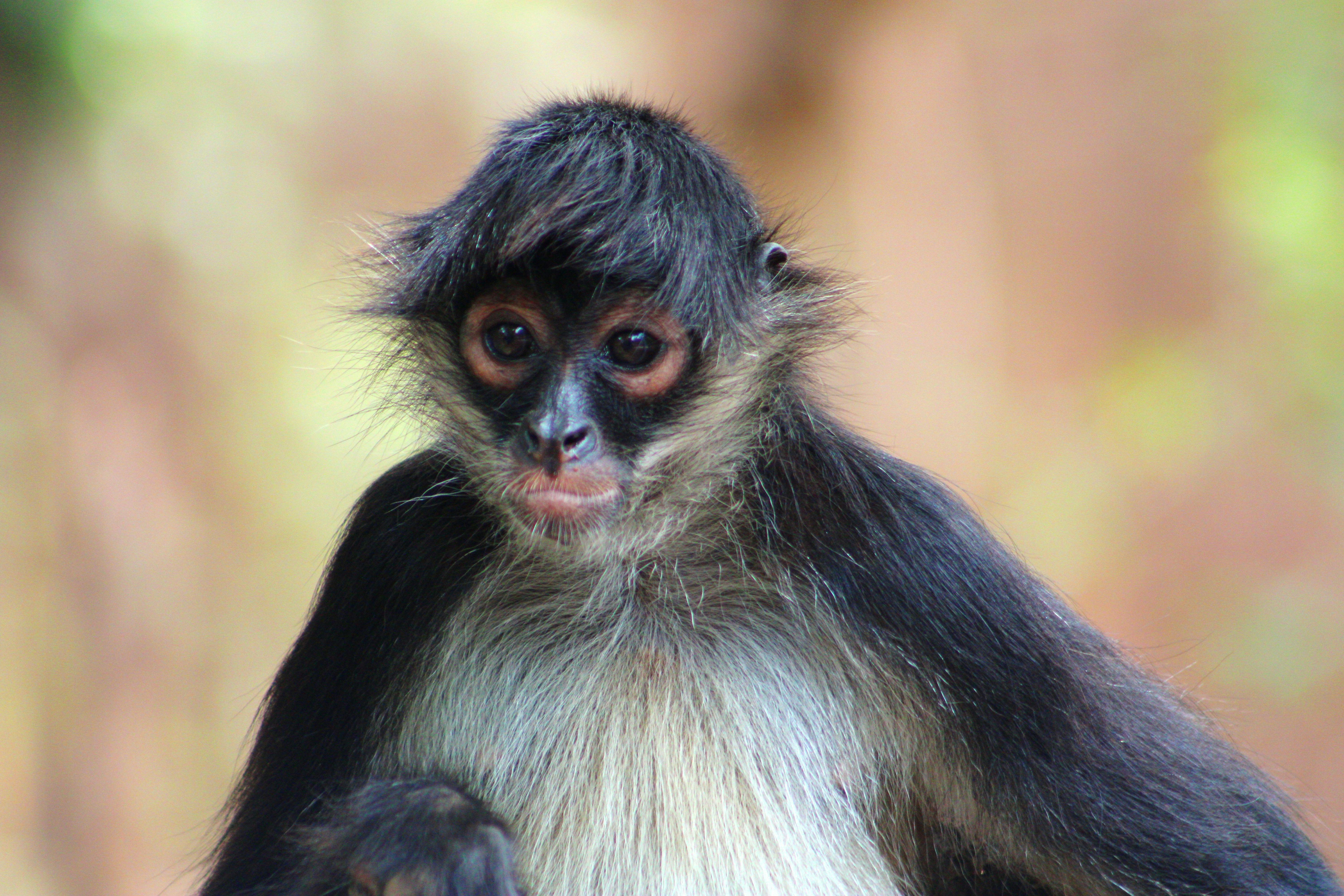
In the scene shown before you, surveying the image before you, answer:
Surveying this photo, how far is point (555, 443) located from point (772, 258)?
1077 millimetres

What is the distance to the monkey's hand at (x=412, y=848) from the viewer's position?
2.96 meters

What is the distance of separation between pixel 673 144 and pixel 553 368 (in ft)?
2.50

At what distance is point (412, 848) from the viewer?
299 cm

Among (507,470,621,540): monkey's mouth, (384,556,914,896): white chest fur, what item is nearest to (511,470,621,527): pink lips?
(507,470,621,540): monkey's mouth

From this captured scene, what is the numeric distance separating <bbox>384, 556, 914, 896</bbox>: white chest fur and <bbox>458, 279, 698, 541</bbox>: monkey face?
428mm

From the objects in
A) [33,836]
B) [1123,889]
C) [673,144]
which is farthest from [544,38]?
[1123,889]

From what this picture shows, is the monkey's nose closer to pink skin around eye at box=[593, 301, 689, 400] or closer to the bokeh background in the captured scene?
pink skin around eye at box=[593, 301, 689, 400]

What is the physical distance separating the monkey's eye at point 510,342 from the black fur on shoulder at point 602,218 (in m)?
0.13

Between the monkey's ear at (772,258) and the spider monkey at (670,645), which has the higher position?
the monkey's ear at (772,258)

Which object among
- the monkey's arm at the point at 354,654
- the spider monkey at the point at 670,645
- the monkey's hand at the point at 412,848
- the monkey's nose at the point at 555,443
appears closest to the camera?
the monkey's hand at the point at 412,848

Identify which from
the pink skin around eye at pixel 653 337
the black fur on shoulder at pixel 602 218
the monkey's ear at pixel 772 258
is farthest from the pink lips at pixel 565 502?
the monkey's ear at pixel 772 258

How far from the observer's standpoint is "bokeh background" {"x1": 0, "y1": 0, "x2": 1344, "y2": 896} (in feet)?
26.5

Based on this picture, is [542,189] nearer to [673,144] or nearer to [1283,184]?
[673,144]

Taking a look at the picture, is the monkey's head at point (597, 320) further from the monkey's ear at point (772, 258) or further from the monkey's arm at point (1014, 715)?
the monkey's arm at point (1014, 715)
